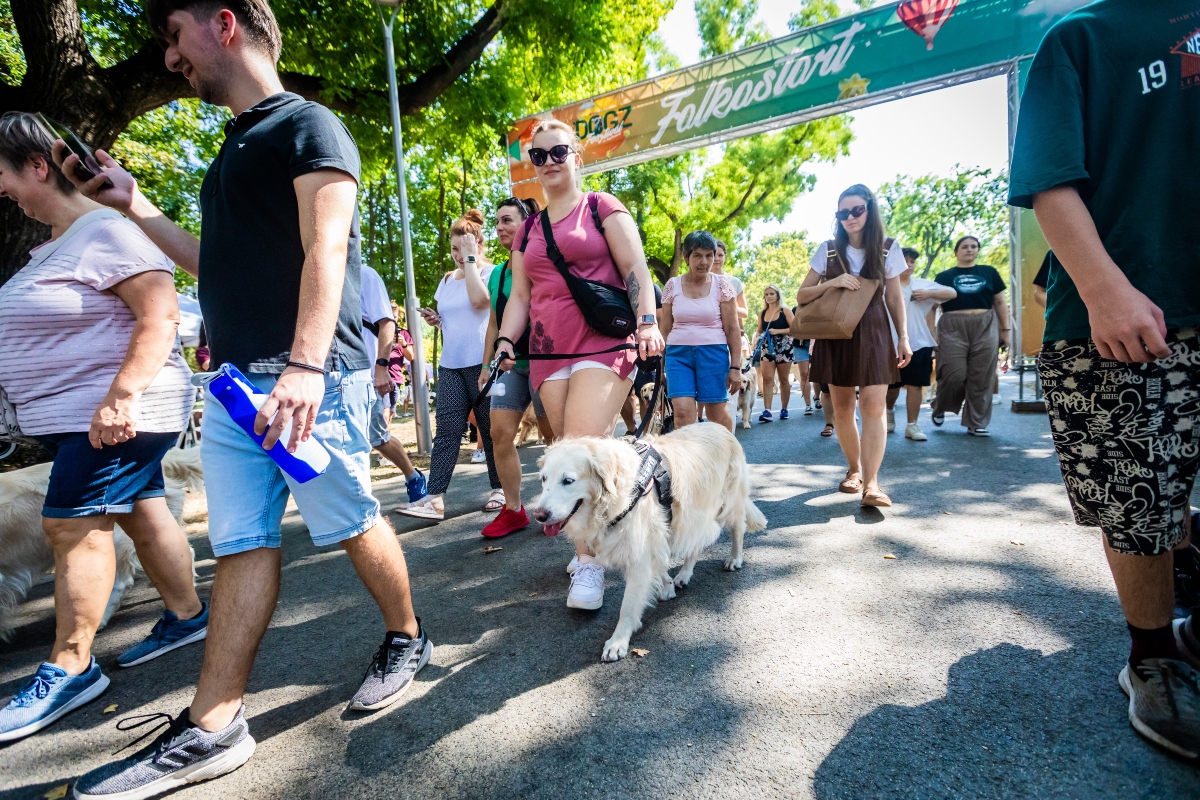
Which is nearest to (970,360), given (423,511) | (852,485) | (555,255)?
(852,485)

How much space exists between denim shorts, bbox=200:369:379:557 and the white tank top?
7.54ft

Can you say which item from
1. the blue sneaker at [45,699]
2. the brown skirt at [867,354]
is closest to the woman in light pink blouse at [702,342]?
the brown skirt at [867,354]

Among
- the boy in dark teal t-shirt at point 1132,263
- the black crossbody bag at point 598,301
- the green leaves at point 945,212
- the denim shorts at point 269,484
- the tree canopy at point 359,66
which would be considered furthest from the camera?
the green leaves at point 945,212

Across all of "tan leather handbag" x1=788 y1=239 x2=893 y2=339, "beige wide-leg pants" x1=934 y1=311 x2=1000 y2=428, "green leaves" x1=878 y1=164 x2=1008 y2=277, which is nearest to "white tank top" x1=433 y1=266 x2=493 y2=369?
"tan leather handbag" x1=788 y1=239 x2=893 y2=339

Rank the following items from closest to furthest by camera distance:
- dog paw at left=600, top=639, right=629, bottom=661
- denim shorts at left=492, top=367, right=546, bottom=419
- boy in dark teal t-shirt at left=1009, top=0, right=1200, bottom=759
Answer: boy in dark teal t-shirt at left=1009, top=0, right=1200, bottom=759
dog paw at left=600, top=639, right=629, bottom=661
denim shorts at left=492, top=367, right=546, bottom=419

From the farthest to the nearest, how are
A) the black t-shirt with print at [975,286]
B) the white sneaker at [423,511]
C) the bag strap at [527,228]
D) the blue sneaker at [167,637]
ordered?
the black t-shirt with print at [975,286]
the white sneaker at [423,511]
the bag strap at [527,228]
the blue sneaker at [167,637]

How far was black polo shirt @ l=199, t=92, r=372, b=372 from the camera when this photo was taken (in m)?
1.56

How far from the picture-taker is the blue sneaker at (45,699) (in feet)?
6.12

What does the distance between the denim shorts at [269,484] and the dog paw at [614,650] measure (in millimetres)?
1049

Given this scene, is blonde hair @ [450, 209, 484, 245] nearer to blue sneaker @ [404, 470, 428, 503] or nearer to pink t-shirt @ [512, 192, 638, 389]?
pink t-shirt @ [512, 192, 638, 389]

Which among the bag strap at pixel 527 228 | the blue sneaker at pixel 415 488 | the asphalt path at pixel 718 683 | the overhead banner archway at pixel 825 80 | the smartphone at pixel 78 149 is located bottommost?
the asphalt path at pixel 718 683

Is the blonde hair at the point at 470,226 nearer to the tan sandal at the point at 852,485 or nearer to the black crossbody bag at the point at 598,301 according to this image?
the black crossbody bag at the point at 598,301

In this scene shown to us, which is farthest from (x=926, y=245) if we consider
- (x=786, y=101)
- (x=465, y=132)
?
(x=465, y=132)

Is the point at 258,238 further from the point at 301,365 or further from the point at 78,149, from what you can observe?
the point at 78,149
